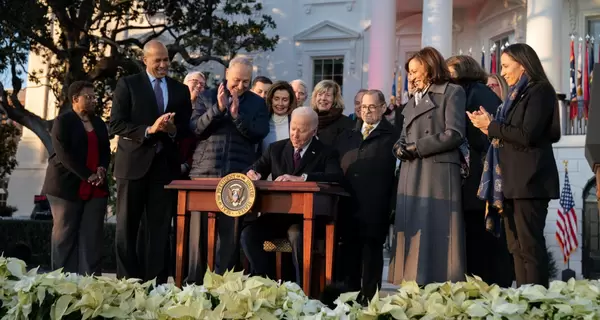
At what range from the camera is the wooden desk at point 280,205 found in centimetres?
589

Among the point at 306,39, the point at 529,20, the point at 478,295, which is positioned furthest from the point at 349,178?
the point at 306,39

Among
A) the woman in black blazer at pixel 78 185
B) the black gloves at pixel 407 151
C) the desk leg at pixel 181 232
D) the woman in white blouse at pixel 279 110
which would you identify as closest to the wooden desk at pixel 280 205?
the desk leg at pixel 181 232

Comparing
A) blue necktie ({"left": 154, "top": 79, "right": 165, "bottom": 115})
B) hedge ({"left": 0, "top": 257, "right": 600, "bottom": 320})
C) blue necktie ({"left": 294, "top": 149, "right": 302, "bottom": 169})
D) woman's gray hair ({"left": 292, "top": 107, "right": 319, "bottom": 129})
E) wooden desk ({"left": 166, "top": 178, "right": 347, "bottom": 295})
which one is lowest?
hedge ({"left": 0, "top": 257, "right": 600, "bottom": 320})

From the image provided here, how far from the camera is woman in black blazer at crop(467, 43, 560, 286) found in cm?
559

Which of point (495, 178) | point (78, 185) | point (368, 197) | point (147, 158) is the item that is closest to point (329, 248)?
point (368, 197)

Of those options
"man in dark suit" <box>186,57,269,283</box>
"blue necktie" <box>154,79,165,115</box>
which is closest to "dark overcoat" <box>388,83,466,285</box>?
"man in dark suit" <box>186,57,269,283</box>

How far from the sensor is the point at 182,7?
23.7m

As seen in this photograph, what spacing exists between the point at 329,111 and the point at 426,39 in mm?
13836

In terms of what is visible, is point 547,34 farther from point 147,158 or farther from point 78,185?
point 147,158

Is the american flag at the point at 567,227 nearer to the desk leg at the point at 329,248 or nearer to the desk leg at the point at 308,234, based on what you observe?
the desk leg at the point at 329,248

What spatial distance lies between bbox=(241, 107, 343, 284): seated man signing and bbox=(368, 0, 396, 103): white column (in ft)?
52.8

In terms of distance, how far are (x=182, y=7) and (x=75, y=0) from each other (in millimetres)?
3210

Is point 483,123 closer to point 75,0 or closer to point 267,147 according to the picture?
point 267,147

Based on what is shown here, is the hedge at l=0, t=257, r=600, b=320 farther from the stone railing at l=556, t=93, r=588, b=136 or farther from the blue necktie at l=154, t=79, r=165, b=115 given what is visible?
the stone railing at l=556, t=93, r=588, b=136
